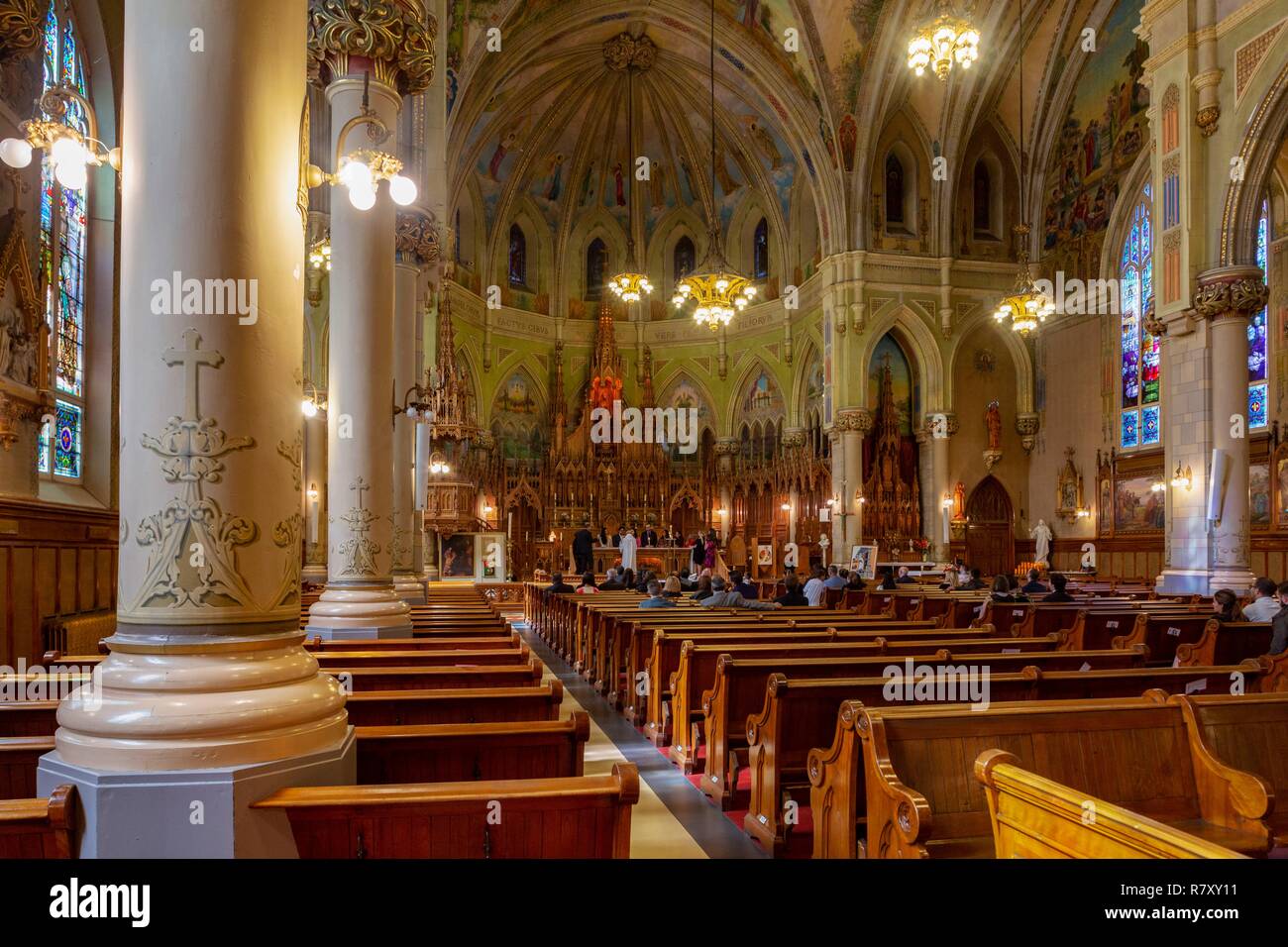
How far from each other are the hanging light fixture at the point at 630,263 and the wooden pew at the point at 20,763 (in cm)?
2034

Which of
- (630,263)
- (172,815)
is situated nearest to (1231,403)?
(172,815)

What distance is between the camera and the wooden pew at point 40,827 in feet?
8.20

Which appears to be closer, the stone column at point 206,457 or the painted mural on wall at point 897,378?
the stone column at point 206,457

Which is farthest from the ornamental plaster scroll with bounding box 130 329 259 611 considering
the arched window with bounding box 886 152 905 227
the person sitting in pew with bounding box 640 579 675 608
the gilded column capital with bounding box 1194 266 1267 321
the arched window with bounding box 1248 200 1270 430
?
the arched window with bounding box 886 152 905 227

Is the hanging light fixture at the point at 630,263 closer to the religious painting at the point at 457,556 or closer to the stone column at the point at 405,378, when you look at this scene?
the religious painting at the point at 457,556

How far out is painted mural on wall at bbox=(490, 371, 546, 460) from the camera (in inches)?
1199

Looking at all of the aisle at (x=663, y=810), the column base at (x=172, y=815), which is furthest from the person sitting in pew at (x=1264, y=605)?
the column base at (x=172, y=815)

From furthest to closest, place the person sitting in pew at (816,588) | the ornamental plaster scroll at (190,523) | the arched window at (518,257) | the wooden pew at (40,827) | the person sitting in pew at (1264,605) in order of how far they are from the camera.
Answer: the arched window at (518,257), the person sitting in pew at (816,588), the person sitting in pew at (1264,605), the ornamental plaster scroll at (190,523), the wooden pew at (40,827)

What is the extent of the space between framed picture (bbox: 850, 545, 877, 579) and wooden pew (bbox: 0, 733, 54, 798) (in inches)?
799

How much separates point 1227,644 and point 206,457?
29.4ft

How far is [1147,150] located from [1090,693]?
21270 mm

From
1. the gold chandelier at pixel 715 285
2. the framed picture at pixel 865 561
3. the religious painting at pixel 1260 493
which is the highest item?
the gold chandelier at pixel 715 285
